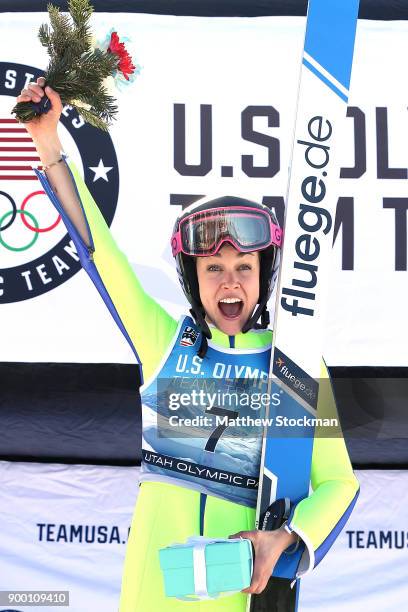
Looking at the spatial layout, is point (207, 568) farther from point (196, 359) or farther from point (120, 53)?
point (120, 53)

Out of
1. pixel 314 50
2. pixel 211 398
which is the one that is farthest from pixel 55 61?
pixel 211 398

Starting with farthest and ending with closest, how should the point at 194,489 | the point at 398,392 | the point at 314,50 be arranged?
the point at 398,392, the point at 314,50, the point at 194,489

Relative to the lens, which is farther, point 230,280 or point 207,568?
point 230,280

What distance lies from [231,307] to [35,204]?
1.16m

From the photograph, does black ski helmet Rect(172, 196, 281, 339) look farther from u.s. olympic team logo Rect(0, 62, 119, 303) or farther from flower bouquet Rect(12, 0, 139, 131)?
u.s. olympic team logo Rect(0, 62, 119, 303)

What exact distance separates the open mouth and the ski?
91 mm

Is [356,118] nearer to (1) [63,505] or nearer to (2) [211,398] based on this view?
(2) [211,398]

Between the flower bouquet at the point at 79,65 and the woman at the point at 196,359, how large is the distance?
35 mm

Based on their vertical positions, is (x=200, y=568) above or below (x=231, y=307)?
below

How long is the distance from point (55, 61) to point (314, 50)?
64 cm

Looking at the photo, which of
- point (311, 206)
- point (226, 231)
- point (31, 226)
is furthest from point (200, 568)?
point (31, 226)

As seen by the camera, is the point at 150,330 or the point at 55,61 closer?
the point at 55,61

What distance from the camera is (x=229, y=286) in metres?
2.02

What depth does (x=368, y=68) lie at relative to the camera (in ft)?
9.93
